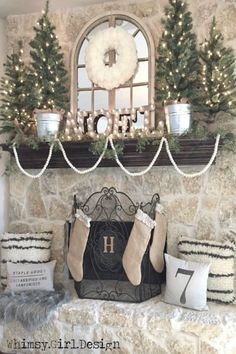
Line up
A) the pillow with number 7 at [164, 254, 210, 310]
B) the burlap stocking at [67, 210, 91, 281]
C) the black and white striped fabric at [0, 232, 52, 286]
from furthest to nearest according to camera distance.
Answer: the black and white striped fabric at [0, 232, 52, 286] → the burlap stocking at [67, 210, 91, 281] → the pillow with number 7 at [164, 254, 210, 310]

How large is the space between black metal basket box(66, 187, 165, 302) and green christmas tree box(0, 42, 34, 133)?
2.90 ft

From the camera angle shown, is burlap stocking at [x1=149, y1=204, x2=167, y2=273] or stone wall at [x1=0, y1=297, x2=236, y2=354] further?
burlap stocking at [x1=149, y1=204, x2=167, y2=273]

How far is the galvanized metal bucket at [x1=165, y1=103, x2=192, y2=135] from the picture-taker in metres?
2.92

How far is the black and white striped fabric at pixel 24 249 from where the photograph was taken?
3.36m

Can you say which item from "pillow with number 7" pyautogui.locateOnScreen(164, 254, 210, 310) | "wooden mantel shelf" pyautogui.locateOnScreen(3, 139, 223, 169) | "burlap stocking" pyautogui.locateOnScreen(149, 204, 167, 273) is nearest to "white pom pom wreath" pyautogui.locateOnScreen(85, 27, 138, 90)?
"wooden mantel shelf" pyautogui.locateOnScreen(3, 139, 223, 169)

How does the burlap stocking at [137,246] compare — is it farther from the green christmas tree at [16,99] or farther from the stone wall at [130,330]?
the green christmas tree at [16,99]

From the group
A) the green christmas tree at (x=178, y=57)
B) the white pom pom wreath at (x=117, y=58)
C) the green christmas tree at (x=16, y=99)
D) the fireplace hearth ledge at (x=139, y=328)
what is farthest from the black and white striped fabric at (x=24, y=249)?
the green christmas tree at (x=178, y=57)

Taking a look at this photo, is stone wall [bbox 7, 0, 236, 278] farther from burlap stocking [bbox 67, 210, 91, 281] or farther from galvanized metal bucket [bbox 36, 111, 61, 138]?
galvanized metal bucket [bbox 36, 111, 61, 138]

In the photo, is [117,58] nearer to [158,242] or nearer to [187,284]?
[158,242]

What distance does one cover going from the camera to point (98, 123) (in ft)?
11.0

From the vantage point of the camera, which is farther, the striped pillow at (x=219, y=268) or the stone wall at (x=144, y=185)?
the stone wall at (x=144, y=185)

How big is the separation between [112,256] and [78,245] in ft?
0.90

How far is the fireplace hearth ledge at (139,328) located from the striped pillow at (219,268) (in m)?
0.07

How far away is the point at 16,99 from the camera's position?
341 centimetres
